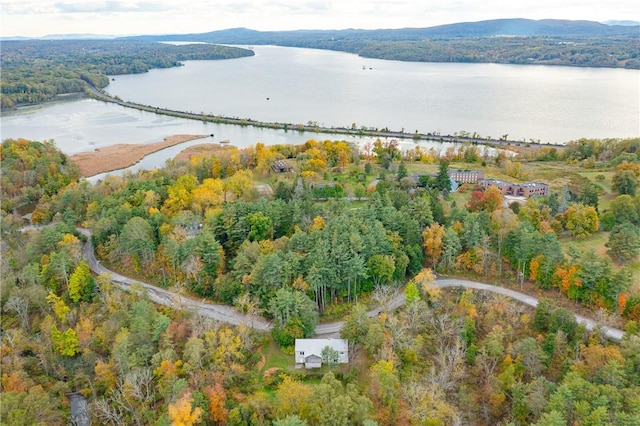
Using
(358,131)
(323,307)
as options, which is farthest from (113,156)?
(323,307)

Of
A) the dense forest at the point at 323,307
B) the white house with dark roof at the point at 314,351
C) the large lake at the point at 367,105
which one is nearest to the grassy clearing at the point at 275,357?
the dense forest at the point at 323,307

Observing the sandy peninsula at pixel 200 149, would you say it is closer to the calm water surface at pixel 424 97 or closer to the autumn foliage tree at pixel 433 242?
the calm water surface at pixel 424 97

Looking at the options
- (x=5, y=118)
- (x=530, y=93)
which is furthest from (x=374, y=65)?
(x=5, y=118)

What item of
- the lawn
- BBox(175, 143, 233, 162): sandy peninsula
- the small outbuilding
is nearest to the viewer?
the lawn

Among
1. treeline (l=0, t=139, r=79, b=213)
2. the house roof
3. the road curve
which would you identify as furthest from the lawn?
treeline (l=0, t=139, r=79, b=213)

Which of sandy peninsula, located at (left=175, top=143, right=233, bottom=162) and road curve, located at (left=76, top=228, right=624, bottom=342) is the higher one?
sandy peninsula, located at (left=175, top=143, right=233, bottom=162)

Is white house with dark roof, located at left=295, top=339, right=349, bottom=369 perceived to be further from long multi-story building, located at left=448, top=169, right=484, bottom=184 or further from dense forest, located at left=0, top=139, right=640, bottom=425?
long multi-story building, located at left=448, top=169, right=484, bottom=184

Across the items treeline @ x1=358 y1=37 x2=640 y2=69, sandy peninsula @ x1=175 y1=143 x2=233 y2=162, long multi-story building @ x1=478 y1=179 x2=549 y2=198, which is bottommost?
sandy peninsula @ x1=175 y1=143 x2=233 y2=162
